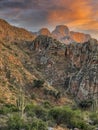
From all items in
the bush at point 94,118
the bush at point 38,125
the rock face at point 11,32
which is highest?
the rock face at point 11,32

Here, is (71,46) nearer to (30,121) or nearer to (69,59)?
(69,59)

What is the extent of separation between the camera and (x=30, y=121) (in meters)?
47.0

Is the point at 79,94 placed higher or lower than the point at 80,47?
lower

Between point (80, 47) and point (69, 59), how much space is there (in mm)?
6714

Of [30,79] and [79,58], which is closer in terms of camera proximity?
[30,79]

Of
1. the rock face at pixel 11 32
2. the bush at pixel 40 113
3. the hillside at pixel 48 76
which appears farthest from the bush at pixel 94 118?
the rock face at pixel 11 32

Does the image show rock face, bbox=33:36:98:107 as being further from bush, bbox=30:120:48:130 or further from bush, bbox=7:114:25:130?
bush, bbox=7:114:25:130

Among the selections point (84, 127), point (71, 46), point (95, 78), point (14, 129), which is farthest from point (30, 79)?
→ point (14, 129)

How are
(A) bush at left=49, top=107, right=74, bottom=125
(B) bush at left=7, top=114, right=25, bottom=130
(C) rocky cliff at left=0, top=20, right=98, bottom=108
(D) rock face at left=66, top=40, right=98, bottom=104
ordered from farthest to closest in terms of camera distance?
(D) rock face at left=66, top=40, right=98, bottom=104 → (C) rocky cliff at left=0, top=20, right=98, bottom=108 → (A) bush at left=49, top=107, right=74, bottom=125 → (B) bush at left=7, top=114, right=25, bottom=130

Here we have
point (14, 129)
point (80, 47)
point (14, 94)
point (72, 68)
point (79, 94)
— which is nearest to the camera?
point (14, 129)

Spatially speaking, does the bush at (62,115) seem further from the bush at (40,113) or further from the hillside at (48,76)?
the bush at (40,113)

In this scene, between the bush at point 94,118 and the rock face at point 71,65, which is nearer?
the bush at point 94,118

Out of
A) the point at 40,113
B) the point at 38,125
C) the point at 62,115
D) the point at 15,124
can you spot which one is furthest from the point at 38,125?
the point at 40,113

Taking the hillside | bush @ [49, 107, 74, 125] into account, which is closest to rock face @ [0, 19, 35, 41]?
the hillside
